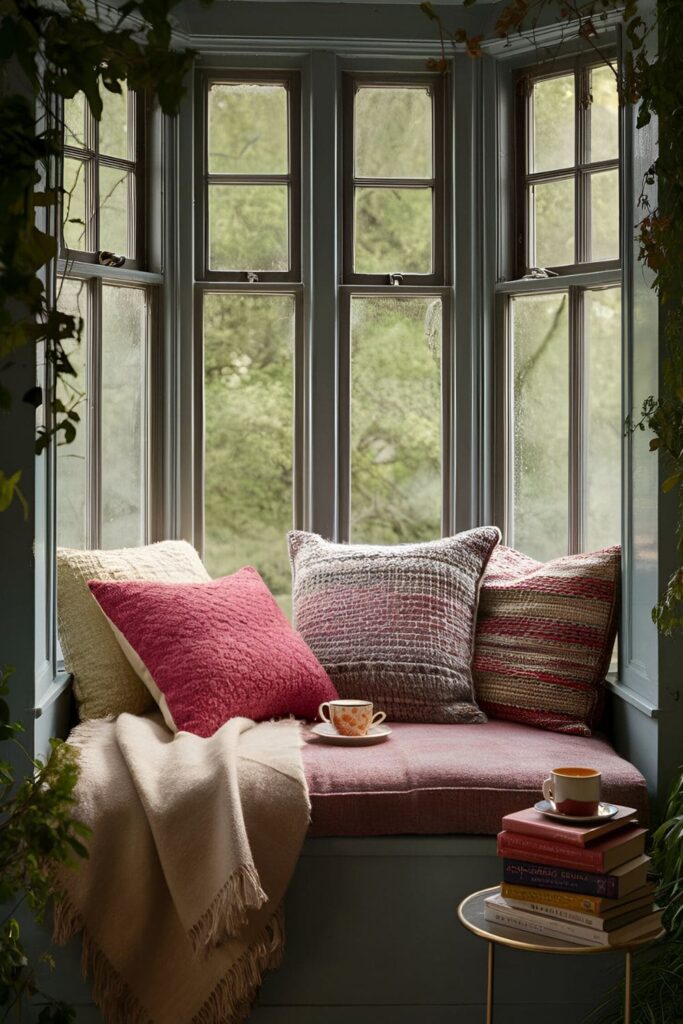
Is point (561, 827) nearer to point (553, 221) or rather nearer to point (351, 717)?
point (351, 717)

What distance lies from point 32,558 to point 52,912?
31.5 inches

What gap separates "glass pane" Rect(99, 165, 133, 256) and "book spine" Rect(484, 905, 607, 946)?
96.3 inches

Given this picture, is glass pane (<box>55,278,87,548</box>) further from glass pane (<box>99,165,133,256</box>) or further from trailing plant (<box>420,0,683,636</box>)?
trailing plant (<box>420,0,683,636</box>)

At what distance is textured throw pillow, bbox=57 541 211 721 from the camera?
314 centimetres

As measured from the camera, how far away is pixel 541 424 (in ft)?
12.5

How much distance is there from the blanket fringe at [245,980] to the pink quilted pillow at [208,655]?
0.59 m

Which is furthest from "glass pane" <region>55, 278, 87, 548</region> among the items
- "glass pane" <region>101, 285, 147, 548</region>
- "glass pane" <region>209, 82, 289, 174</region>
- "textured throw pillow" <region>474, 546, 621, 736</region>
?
"textured throw pillow" <region>474, 546, 621, 736</region>

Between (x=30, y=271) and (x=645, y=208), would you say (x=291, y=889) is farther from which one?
(x=645, y=208)

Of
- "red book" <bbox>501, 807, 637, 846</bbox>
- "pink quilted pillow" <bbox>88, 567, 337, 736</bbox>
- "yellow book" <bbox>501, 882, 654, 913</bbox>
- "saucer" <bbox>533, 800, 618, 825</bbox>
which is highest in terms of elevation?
"pink quilted pillow" <bbox>88, 567, 337, 736</bbox>

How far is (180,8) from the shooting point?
3.74 m

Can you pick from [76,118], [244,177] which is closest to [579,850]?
[244,177]

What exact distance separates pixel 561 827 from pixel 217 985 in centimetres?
83

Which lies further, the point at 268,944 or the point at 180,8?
the point at 180,8

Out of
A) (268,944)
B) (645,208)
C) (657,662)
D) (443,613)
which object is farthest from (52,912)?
(645,208)
